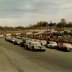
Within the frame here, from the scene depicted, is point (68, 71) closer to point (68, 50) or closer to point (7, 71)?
point (7, 71)

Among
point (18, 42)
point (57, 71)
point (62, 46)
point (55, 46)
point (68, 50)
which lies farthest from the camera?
point (18, 42)

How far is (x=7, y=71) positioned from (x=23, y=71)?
3.60ft

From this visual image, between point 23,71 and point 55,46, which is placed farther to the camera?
point 55,46

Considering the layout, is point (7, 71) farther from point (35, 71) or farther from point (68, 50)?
point (68, 50)

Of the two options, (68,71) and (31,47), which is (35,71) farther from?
(31,47)

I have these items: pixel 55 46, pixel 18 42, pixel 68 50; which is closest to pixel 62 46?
pixel 68 50

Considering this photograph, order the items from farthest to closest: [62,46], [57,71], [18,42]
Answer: [18,42] < [62,46] < [57,71]

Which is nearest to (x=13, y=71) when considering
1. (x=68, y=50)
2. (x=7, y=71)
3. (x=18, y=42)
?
(x=7, y=71)

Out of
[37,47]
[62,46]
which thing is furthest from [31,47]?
[62,46]

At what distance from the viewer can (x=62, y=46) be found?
1630 inches

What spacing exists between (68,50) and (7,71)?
21482 millimetres

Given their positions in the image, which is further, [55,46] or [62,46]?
[55,46]

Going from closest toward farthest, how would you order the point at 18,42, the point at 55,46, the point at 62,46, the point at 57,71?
the point at 57,71 < the point at 62,46 < the point at 55,46 < the point at 18,42

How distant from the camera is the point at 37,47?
40.2m
